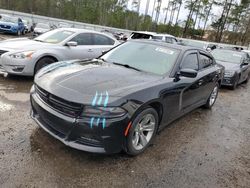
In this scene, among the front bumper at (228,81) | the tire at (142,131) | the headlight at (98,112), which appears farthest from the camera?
the front bumper at (228,81)

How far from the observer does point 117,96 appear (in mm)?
2908

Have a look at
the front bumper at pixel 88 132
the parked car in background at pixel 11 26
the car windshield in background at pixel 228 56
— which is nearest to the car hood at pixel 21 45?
the front bumper at pixel 88 132

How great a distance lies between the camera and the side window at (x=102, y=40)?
297 inches

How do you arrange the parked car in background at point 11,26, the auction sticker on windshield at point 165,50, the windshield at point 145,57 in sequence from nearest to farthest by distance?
the windshield at point 145,57 < the auction sticker on windshield at point 165,50 < the parked car in background at point 11,26

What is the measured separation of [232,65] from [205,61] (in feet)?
15.7

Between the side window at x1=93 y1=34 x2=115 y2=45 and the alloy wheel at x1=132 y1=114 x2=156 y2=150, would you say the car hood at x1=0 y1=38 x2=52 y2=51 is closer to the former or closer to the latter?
the side window at x1=93 y1=34 x2=115 y2=45

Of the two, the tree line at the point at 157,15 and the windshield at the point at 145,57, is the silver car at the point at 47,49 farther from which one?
the tree line at the point at 157,15

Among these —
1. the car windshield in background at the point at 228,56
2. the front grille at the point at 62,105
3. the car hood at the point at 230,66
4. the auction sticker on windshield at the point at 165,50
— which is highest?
the auction sticker on windshield at the point at 165,50

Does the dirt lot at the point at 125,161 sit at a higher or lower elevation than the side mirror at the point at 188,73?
lower

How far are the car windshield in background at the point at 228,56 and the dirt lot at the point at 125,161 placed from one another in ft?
19.6

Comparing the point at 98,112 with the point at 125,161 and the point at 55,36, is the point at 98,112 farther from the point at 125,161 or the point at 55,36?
the point at 55,36

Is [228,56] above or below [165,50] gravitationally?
below

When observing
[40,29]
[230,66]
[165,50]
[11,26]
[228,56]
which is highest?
[165,50]

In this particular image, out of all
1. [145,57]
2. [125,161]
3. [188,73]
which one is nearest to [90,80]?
[125,161]
